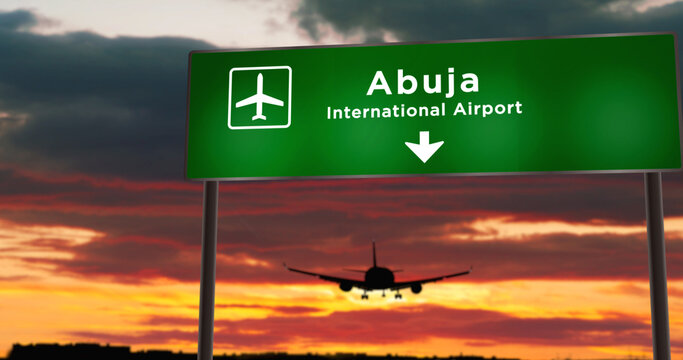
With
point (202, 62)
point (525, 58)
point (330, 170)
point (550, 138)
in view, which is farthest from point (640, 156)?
point (202, 62)

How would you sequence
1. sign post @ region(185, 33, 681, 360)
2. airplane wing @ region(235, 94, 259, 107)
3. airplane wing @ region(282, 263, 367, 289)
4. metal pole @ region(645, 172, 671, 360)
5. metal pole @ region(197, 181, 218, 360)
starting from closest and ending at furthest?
metal pole @ region(645, 172, 671, 360)
sign post @ region(185, 33, 681, 360)
metal pole @ region(197, 181, 218, 360)
airplane wing @ region(235, 94, 259, 107)
airplane wing @ region(282, 263, 367, 289)

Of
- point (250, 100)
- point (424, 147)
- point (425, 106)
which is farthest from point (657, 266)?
point (250, 100)

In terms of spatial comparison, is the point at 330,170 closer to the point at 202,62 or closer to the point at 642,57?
the point at 202,62

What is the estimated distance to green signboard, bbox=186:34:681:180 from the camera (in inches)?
382

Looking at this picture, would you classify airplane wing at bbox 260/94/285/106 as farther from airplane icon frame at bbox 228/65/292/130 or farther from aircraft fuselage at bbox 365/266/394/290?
aircraft fuselage at bbox 365/266/394/290

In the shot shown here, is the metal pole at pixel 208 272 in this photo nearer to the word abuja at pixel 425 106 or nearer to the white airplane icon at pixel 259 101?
the white airplane icon at pixel 259 101

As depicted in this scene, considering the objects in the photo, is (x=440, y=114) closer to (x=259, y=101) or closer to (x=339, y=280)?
(x=259, y=101)

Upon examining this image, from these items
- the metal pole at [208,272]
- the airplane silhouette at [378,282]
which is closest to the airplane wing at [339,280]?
the airplane silhouette at [378,282]

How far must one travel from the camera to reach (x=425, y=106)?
10.1 meters

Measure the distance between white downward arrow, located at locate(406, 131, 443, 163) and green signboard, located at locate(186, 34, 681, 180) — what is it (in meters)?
0.02

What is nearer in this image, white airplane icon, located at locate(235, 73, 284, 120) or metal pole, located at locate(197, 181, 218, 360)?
metal pole, located at locate(197, 181, 218, 360)

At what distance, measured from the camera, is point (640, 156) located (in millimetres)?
9539

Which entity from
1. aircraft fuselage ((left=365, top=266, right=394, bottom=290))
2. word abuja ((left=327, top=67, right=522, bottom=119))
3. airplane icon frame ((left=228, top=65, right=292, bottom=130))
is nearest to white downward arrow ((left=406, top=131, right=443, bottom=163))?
word abuja ((left=327, top=67, right=522, bottom=119))

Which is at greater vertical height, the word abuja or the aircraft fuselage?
the aircraft fuselage
